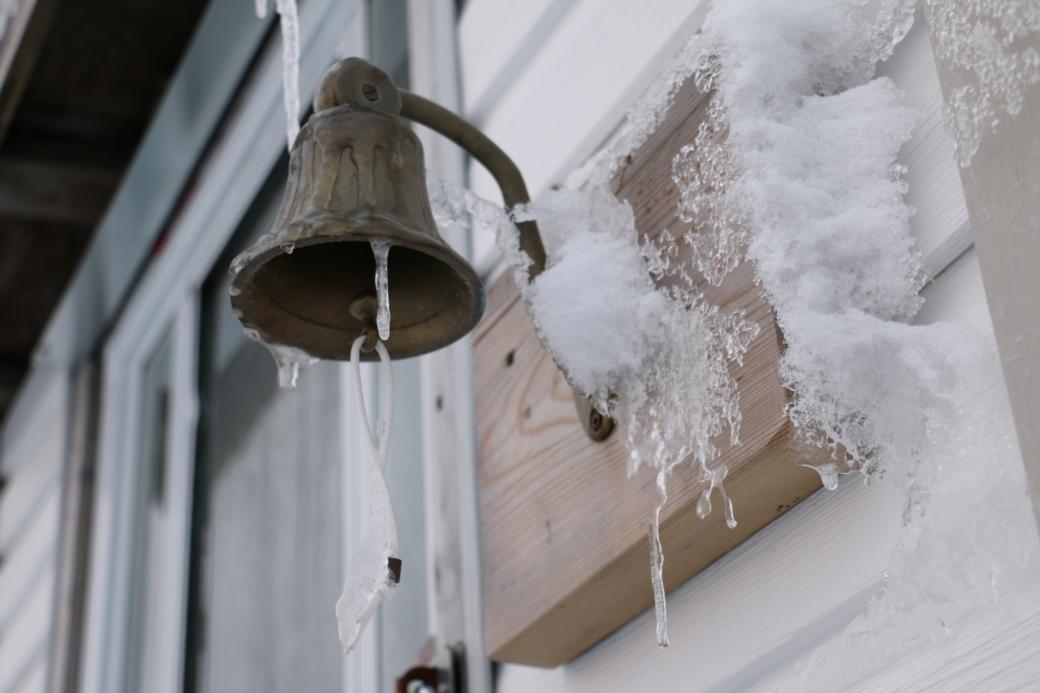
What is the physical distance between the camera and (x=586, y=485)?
146 centimetres

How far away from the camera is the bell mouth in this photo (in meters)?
1.41

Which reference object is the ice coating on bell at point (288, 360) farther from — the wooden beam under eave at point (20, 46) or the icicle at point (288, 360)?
the wooden beam under eave at point (20, 46)

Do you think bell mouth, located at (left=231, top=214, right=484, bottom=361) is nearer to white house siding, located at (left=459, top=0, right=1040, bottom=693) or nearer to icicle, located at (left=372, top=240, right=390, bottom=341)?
icicle, located at (left=372, top=240, right=390, bottom=341)

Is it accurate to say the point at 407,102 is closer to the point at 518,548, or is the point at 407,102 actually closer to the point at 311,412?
the point at 518,548

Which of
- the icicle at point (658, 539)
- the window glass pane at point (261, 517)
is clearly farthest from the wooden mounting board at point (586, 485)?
the window glass pane at point (261, 517)

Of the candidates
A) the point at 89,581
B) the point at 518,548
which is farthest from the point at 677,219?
the point at 89,581

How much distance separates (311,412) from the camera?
249cm

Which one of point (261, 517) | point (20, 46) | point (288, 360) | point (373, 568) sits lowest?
point (373, 568)

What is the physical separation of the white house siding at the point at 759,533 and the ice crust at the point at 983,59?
0.13 m

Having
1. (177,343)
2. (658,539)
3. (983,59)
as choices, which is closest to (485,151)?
(658,539)

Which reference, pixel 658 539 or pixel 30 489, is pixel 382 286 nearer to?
pixel 658 539

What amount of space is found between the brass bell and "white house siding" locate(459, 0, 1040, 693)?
13.1 inches

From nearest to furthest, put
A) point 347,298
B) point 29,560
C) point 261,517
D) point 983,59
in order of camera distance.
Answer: point 983,59
point 347,298
point 261,517
point 29,560

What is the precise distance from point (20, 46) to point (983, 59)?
2.03 meters
